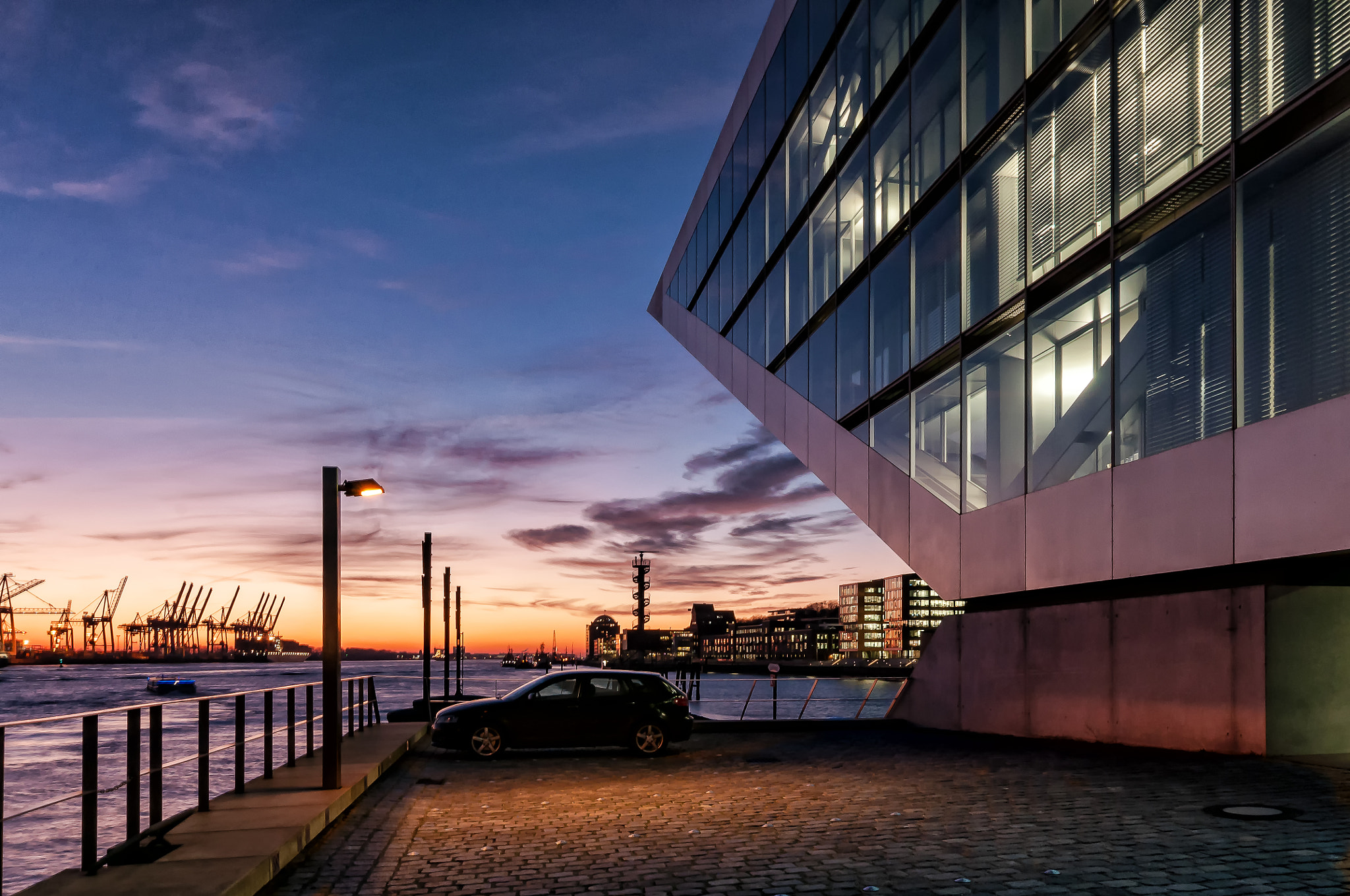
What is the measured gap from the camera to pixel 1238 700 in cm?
1421

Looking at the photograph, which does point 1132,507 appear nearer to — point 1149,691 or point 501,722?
point 1149,691

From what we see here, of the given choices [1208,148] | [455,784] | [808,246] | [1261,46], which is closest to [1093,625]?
[1208,148]

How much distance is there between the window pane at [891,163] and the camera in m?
23.3

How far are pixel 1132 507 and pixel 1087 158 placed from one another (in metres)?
5.52

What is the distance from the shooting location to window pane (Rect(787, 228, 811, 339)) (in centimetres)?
2994

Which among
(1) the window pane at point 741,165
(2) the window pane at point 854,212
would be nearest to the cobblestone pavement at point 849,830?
Answer: (2) the window pane at point 854,212

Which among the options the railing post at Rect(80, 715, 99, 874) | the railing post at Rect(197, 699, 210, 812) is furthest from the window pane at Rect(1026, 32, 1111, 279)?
the railing post at Rect(80, 715, 99, 874)

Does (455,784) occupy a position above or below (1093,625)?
below

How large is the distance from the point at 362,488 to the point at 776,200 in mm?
23520

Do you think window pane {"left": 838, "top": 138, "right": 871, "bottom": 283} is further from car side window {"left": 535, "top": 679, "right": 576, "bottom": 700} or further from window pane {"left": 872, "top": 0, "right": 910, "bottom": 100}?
car side window {"left": 535, "top": 679, "right": 576, "bottom": 700}

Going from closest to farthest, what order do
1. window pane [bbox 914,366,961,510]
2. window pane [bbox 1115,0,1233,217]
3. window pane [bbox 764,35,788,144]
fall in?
window pane [bbox 1115,0,1233,217], window pane [bbox 914,366,961,510], window pane [bbox 764,35,788,144]

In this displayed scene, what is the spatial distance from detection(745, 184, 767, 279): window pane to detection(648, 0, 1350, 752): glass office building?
4.37 meters

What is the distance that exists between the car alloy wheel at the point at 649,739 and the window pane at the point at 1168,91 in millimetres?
10428

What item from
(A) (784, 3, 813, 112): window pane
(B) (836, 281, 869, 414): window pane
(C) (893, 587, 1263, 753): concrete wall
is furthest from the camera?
(A) (784, 3, 813, 112): window pane
